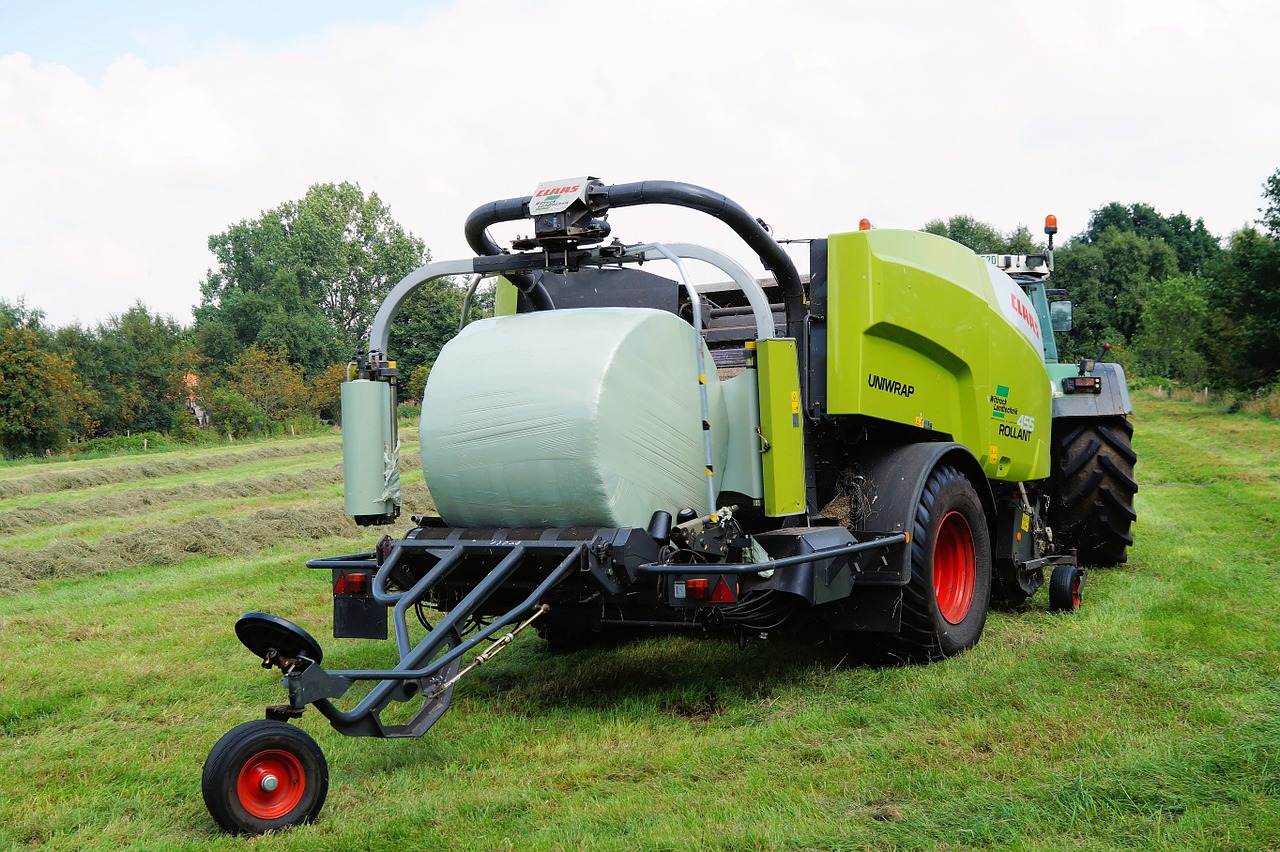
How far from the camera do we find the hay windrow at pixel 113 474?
1947 centimetres

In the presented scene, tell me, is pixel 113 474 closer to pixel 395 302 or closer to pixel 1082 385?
pixel 395 302

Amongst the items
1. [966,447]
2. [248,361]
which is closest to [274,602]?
[966,447]

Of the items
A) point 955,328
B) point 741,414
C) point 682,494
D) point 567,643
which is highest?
point 955,328

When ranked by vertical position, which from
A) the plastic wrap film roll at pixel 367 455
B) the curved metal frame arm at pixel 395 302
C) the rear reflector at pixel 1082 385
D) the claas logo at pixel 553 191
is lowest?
the plastic wrap film roll at pixel 367 455

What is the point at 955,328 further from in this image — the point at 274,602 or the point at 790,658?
the point at 274,602

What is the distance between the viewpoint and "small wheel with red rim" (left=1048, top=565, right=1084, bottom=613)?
701 cm

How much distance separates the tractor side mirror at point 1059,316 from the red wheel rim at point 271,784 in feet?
23.2

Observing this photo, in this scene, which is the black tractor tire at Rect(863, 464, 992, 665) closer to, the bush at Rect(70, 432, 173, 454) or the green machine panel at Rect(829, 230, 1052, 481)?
the green machine panel at Rect(829, 230, 1052, 481)

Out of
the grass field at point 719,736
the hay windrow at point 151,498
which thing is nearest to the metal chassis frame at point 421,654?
the grass field at point 719,736

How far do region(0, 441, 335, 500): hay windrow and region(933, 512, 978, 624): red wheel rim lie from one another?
17070 mm

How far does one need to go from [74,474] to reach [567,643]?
683 inches

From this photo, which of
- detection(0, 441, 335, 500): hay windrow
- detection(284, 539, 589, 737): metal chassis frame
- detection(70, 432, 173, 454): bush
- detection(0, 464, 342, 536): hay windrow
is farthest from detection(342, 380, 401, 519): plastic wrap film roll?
detection(70, 432, 173, 454): bush

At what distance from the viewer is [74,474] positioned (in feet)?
68.3

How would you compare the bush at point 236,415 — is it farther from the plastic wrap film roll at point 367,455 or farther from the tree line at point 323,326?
the plastic wrap film roll at point 367,455
